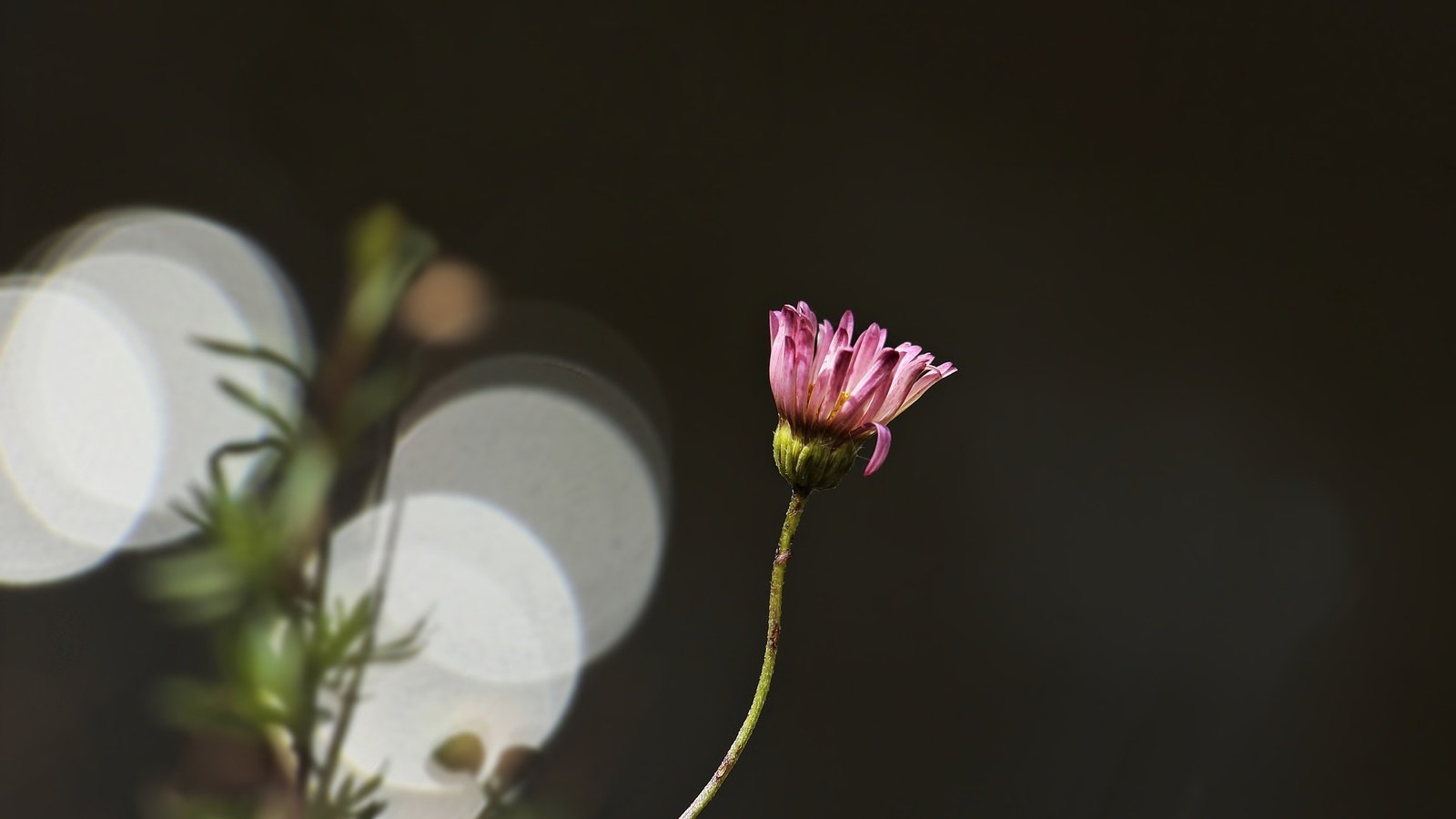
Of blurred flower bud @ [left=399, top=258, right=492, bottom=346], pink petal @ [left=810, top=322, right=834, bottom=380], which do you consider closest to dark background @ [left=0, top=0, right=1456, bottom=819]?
blurred flower bud @ [left=399, top=258, right=492, bottom=346]

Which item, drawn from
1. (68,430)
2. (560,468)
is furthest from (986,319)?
(68,430)

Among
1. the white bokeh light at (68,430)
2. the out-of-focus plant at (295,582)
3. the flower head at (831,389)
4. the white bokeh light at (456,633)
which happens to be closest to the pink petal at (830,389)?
the flower head at (831,389)

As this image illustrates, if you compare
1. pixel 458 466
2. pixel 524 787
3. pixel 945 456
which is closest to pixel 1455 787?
pixel 945 456

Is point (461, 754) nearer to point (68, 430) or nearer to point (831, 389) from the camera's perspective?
point (68, 430)

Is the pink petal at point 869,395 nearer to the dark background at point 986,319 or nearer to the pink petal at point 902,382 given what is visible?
the pink petal at point 902,382

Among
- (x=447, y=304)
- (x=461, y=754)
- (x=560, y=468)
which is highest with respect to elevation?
(x=447, y=304)

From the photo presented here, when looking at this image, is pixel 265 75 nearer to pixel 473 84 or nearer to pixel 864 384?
pixel 473 84
